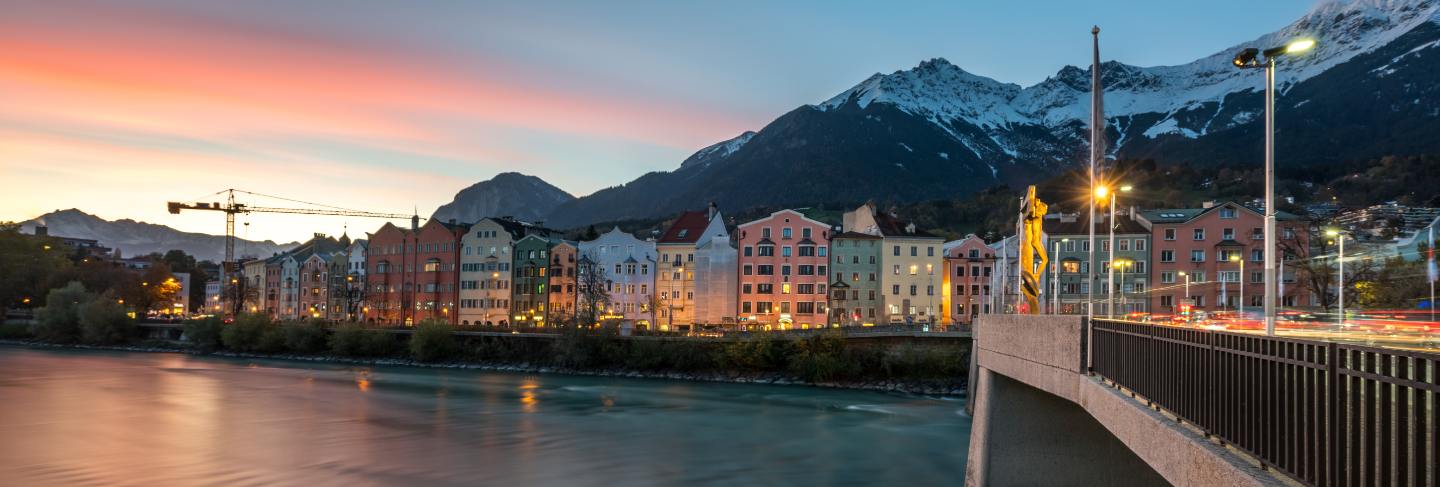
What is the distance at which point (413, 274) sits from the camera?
120m

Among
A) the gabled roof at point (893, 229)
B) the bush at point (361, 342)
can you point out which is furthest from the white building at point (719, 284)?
the bush at point (361, 342)

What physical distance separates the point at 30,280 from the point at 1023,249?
16305 cm

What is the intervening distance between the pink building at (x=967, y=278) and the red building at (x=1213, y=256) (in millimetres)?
14799

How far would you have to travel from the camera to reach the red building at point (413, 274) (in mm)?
116375

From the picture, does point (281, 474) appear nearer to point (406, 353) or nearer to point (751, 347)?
point (751, 347)

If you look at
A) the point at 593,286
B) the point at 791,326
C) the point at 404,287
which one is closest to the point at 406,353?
the point at 593,286

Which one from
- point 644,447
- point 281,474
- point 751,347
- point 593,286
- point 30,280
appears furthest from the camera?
point 30,280

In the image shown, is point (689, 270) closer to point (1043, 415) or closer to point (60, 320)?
point (60, 320)

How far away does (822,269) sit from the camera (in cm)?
9281

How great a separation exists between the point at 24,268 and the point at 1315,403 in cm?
17833

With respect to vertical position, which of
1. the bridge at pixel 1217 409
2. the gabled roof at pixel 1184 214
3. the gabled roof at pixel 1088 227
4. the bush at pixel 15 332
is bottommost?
the bush at pixel 15 332

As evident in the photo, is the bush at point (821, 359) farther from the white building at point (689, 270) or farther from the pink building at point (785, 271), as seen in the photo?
the white building at point (689, 270)

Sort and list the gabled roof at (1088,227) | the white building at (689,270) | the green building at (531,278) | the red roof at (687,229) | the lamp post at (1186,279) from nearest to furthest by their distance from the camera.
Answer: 1. the lamp post at (1186,279)
2. the gabled roof at (1088,227)
3. the white building at (689,270)
4. the red roof at (687,229)
5. the green building at (531,278)

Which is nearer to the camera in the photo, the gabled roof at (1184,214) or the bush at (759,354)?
the bush at (759,354)
